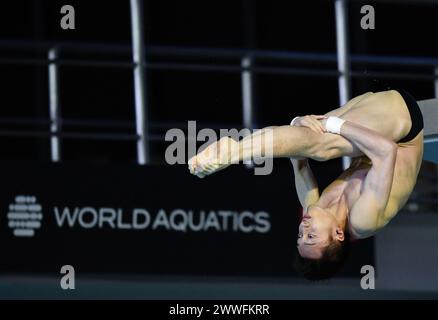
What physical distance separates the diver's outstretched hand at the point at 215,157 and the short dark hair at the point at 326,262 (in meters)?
0.75

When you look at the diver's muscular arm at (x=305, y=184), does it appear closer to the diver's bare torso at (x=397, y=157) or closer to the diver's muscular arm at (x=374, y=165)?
the diver's bare torso at (x=397, y=157)

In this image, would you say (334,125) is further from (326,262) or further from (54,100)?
(54,100)

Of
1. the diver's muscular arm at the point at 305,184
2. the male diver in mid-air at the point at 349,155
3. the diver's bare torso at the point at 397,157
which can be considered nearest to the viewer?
the male diver in mid-air at the point at 349,155

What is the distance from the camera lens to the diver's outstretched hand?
5.65 meters

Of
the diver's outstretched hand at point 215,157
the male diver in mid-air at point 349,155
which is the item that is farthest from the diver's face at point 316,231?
the diver's outstretched hand at point 215,157

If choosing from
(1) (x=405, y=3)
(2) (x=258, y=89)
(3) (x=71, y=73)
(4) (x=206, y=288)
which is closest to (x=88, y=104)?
(3) (x=71, y=73)

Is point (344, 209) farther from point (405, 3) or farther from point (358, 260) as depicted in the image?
point (405, 3)

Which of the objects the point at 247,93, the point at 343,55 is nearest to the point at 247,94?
the point at 247,93

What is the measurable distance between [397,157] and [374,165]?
0.37m

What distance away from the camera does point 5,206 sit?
344 inches

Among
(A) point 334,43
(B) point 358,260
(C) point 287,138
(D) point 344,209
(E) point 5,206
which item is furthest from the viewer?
(A) point 334,43

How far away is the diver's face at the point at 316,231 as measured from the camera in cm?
601

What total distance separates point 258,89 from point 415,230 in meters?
2.40

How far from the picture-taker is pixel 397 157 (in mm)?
6246
